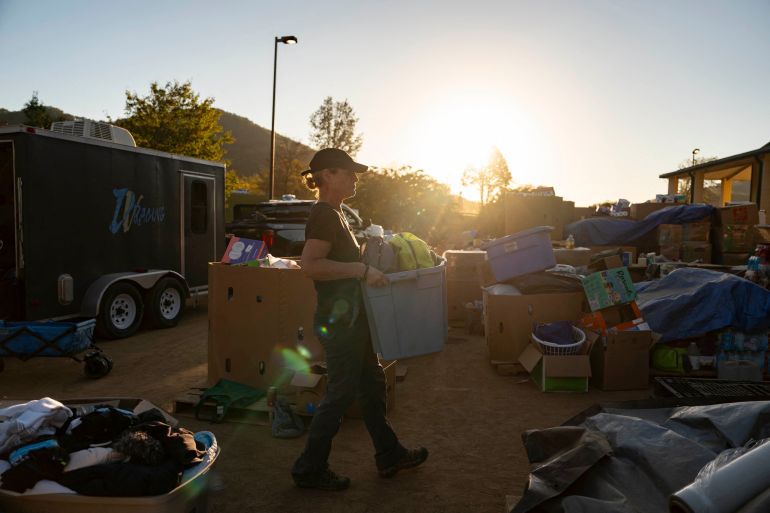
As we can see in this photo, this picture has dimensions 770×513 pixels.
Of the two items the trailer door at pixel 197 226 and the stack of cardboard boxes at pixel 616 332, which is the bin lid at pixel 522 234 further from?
the trailer door at pixel 197 226

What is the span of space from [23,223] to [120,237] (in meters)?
1.53

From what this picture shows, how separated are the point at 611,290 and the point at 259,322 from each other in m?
3.87

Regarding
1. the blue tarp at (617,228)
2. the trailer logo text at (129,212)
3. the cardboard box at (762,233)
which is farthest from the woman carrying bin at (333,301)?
the blue tarp at (617,228)

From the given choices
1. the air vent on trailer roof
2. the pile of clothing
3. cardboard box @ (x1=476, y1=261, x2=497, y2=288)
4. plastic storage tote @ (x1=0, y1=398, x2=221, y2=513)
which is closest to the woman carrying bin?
the pile of clothing

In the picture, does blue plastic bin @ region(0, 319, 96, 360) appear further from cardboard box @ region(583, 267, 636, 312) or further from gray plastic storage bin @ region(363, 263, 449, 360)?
cardboard box @ region(583, 267, 636, 312)

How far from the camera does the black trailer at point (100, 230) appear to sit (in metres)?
6.49

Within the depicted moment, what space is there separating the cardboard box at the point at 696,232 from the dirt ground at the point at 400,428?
7.35m

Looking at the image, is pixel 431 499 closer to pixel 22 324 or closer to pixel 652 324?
pixel 652 324

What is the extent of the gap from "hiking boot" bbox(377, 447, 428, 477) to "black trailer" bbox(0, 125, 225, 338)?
5.34 metres

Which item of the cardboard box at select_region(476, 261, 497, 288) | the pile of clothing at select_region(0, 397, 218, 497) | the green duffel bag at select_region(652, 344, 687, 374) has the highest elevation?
the cardboard box at select_region(476, 261, 497, 288)

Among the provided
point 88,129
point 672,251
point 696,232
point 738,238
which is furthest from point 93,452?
point 696,232

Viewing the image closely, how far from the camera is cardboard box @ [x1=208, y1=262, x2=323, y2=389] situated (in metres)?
5.11

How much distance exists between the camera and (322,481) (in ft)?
11.1

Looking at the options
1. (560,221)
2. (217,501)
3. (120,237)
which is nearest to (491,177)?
(560,221)
